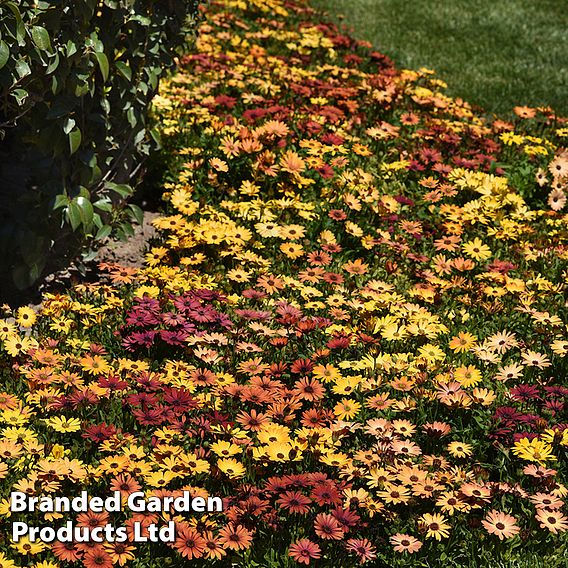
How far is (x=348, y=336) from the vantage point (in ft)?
12.5

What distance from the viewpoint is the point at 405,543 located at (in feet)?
9.12

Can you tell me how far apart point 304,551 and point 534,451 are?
100cm

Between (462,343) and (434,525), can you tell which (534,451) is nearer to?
(434,525)

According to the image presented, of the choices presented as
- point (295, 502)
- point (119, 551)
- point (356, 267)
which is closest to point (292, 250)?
point (356, 267)

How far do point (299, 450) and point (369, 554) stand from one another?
47cm

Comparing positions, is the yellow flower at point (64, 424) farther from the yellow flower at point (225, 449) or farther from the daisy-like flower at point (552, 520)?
the daisy-like flower at point (552, 520)

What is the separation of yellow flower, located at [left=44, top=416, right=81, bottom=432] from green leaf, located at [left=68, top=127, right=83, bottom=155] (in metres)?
1.27

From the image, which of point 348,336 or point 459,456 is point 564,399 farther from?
point 348,336

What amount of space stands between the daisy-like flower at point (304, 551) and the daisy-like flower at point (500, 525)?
584mm

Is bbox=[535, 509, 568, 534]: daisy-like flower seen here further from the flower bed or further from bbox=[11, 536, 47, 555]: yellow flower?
bbox=[11, 536, 47, 555]: yellow flower

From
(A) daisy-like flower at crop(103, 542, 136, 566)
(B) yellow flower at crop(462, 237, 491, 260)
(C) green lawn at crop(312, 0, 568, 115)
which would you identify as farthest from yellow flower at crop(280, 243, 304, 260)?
(C) green lawn at crop(312, 0, 568, 115)

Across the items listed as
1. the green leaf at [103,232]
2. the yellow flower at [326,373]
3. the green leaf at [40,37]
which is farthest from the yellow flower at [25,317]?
the yellow flower at [326,373]

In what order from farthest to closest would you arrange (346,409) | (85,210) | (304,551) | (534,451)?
1. (85,210)
2. (346,409)
3. (534,451)
4. (304,551)

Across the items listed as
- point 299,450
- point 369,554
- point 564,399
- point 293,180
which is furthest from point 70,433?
point 293,180
